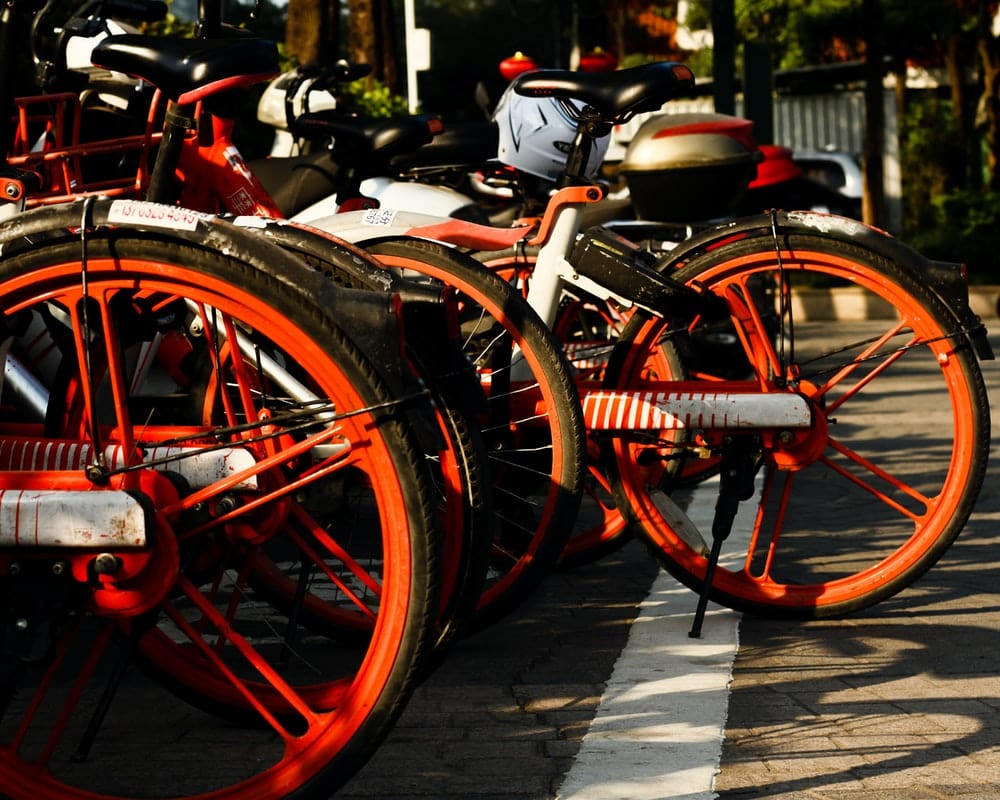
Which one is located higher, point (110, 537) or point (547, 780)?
point (110, 537)

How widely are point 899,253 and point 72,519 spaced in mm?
2616

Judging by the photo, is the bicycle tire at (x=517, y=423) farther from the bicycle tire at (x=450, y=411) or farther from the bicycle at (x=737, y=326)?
the bicycle tire at (x=450, y=411)

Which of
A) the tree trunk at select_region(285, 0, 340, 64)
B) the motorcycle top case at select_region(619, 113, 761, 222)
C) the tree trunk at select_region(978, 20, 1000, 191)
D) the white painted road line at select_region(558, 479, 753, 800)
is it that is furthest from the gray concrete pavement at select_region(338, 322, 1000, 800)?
the tree trunk at select_region(978, 20, 1000, 191)

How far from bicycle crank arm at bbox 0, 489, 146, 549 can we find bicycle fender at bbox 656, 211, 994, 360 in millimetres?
2428

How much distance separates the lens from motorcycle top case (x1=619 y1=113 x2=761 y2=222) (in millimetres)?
7855

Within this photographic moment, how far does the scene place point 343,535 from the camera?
4715 millimetres

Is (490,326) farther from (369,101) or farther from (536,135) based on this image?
(369,101)

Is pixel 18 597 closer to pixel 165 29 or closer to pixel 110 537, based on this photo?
pixel 110 537

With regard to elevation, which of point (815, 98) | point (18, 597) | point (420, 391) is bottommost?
point (815, 98)

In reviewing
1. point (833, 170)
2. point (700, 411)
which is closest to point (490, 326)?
point (700, 411)

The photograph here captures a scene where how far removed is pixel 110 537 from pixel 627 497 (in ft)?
7.84

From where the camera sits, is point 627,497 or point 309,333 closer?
point 309,333

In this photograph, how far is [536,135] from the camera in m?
6.51

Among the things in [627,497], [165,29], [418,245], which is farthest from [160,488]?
[165,29]
